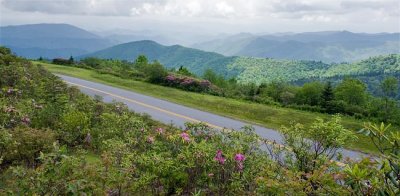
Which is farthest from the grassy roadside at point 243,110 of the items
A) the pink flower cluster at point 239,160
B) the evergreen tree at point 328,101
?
the pink flower cluster at point 239,160

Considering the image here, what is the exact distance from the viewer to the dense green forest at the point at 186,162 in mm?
5191

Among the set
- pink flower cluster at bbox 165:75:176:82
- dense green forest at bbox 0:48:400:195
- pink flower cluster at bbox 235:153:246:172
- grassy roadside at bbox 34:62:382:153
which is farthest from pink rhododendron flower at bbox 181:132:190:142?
pink flower cluster at bbox 165:75:176:82

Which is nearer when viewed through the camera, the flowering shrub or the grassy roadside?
the grassy roadside

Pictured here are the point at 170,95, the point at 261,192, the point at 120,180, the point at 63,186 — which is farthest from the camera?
the point at 170,95

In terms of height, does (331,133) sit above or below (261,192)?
above

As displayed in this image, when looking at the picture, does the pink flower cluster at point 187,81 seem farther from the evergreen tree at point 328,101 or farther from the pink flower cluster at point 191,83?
the evergreen tree at point 328,101

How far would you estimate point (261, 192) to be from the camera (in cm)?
662

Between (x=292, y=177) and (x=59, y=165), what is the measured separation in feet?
11.4

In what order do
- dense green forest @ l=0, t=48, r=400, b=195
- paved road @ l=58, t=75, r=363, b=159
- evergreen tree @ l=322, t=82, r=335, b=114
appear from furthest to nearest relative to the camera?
1. evergreen tree @ l=322, t=82, r=335, b=114
2. paved road @ l=58, t=75, r=363, b=159
3. dense green forest @ l=0, t=48, r=400, b=195

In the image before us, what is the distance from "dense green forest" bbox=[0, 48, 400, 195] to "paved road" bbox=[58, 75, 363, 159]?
8.24 metres

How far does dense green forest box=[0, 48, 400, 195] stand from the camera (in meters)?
5.19

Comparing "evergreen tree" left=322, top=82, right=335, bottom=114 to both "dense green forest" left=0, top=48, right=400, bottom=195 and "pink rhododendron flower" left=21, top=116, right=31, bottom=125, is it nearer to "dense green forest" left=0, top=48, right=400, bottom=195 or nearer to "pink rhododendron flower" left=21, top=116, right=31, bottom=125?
"dense green forest" left=0, top=48, right=400, bottom=195

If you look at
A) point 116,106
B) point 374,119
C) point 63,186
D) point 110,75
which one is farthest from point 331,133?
point 110,75

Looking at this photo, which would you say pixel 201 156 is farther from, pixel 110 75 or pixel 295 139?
pixel 110 75
